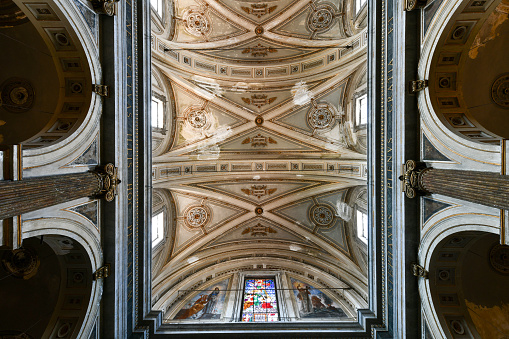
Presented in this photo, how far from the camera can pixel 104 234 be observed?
875cm

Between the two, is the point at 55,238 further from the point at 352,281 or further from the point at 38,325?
the point at 352,281

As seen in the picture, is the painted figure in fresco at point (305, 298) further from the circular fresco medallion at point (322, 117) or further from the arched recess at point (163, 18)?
the arched recess at point (163, 18)

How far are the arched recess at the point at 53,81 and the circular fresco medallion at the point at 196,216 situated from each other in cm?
835

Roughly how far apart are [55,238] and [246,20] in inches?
498

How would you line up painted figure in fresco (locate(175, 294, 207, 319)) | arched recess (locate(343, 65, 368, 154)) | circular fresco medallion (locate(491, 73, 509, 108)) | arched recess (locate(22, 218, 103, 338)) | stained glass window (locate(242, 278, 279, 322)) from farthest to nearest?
arched recess (locate(343, 65, 368, 154))
painted figure in fresco (locate(175, 294, 207, 319))
stained glass window (locate(242, 278, 279, 322))
circular fresco medallion (locate(491, 73, 509, 108))
arched recess (locate(22, 218, 103, 338))

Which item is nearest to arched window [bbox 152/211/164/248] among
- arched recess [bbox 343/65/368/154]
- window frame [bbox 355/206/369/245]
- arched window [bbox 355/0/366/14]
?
window frame [bbox 355/206/369/245]

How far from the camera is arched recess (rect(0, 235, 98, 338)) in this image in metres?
8.35

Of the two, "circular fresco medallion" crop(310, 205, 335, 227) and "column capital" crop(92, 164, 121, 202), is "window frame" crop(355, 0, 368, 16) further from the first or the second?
"column capital" crop(92, 164, 121, 202)

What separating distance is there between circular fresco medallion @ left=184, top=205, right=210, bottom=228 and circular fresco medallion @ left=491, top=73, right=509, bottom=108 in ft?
44.4

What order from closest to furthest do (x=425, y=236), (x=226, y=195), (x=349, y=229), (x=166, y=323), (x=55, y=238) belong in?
1. (x=55, y=238)
2. (x=425, y=236)
3. (x=166, y=323)
4. (x=349, y=229)
5. (x=226, y=195)

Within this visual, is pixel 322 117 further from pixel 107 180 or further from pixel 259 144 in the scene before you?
pixel 107 180

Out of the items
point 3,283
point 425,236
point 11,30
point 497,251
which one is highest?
point 11,30

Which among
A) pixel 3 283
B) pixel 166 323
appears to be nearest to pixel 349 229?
pixel 166 323

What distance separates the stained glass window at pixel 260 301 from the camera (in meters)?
12.6
